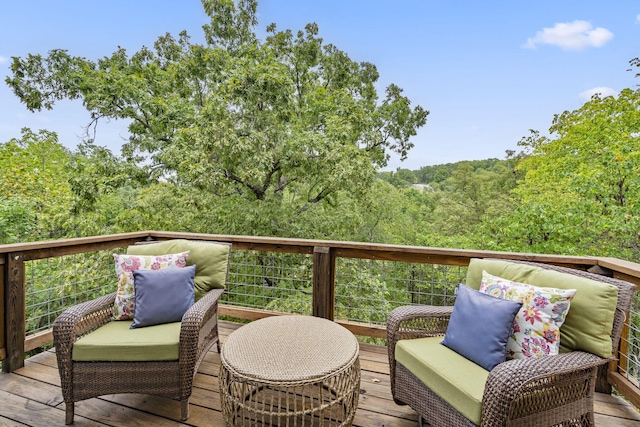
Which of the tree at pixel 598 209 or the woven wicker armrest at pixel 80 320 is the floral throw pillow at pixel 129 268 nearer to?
the woven wicker armrest at pixel 80 320

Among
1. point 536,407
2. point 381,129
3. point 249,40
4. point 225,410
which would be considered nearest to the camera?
point 536,407

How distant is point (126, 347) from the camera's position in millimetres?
1691

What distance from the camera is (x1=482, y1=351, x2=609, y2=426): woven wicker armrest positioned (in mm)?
1195

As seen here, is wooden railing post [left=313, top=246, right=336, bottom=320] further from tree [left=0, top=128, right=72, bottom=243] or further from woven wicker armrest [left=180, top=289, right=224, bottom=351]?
tree [left=0, top=128, right=72, bottom=243]

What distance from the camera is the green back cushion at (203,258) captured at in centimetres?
230

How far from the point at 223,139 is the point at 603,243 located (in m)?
6.76

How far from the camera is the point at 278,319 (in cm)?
196

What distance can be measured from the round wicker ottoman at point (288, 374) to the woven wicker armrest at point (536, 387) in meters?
0.57

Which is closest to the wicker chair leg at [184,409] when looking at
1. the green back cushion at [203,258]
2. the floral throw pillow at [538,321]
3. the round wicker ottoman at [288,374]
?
the round wicker ottoman at [288,374]

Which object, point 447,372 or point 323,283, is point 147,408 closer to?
point 323,283

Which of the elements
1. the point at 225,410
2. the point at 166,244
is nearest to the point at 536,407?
the point at 225,410

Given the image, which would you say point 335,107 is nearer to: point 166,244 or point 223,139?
point 223,139

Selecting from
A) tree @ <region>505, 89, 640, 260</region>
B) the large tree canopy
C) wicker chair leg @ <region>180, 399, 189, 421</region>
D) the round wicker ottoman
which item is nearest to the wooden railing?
the round wicker ottoman

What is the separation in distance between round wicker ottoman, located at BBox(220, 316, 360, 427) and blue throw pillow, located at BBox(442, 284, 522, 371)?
53 cm
